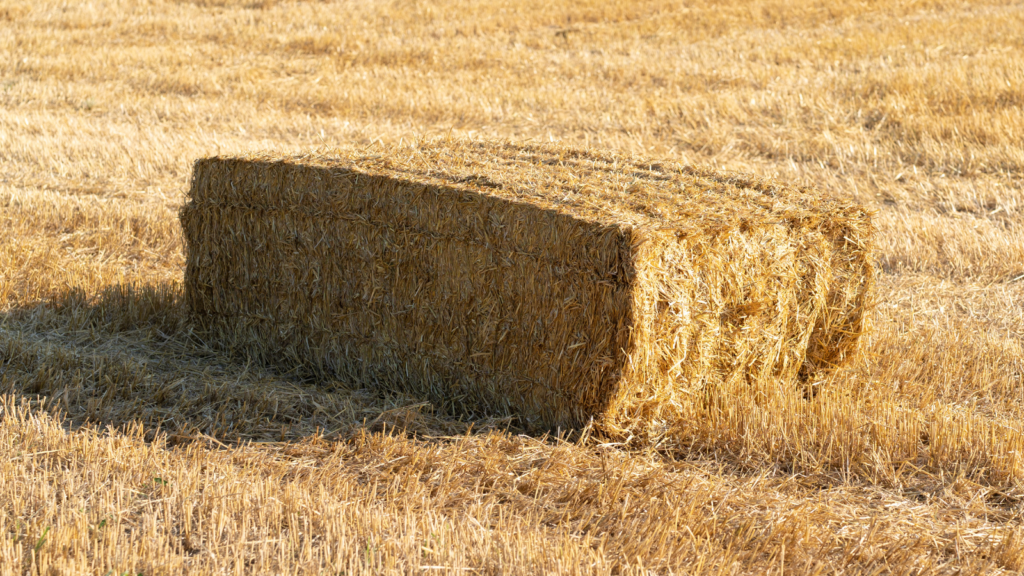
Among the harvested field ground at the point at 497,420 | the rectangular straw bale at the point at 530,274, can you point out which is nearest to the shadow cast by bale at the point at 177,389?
the harvested field ground at the point at 497,420

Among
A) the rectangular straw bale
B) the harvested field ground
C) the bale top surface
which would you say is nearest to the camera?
the harvested field ground

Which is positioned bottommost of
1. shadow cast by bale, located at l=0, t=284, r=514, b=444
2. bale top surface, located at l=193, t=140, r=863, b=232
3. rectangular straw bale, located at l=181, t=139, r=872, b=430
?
shadow cast by bale, located at l=0, t=284, r=514, b=444

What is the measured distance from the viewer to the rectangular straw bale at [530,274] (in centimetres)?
417

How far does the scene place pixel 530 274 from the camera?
433 cm

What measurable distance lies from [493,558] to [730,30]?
1573cm

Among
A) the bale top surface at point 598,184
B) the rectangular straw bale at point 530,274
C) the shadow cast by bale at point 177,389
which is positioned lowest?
the shadow cast by bale at point 177,389

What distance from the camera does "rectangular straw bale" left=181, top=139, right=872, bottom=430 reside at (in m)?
4.17

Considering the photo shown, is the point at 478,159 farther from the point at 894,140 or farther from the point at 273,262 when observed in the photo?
the point at 894,140

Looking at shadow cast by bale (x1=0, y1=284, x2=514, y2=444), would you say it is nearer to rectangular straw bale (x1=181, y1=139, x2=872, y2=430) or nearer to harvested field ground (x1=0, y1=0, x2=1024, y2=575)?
harvested field ground (x1=0, y1=0, x2=1024, y2=575)

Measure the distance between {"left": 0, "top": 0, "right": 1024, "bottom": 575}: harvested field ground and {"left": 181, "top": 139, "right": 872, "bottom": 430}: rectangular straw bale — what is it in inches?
9.1

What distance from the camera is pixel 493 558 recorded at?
10.5 feet

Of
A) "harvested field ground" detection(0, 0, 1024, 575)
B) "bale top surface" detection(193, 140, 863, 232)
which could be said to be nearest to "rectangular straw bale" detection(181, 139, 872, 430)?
"bale top surface" detection(193, 140, 863, 232)

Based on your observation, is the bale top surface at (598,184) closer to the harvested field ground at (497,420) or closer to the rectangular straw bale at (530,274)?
the rectangular straw bale at (530,274)

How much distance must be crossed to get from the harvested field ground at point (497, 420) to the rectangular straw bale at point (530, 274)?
0.23m
